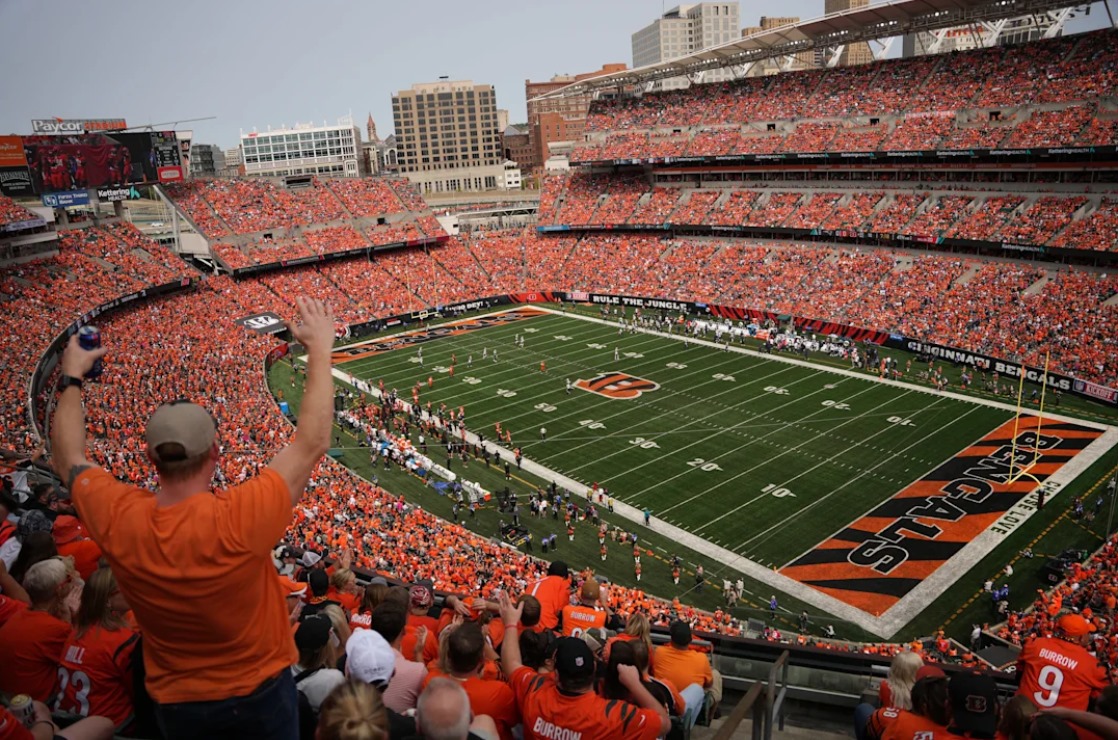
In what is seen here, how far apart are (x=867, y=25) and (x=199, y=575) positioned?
57524mm

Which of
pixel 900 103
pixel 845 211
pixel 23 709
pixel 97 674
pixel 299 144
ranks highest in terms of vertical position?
pixel 299 144

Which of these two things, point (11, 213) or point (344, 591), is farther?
point (11, 213)

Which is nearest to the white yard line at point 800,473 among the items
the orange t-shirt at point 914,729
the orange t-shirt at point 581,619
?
the orange t-shirt at point 581,619

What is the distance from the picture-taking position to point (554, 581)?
22.8 ft

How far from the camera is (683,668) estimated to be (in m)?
5.71

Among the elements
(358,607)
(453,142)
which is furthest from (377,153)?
(358,607)

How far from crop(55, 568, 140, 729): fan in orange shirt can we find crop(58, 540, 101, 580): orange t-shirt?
9.41 feet

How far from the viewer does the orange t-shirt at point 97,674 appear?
4082mm

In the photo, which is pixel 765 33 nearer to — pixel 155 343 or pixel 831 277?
pixel 831 277

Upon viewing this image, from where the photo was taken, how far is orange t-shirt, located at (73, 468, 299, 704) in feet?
8.40

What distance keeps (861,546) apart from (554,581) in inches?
713

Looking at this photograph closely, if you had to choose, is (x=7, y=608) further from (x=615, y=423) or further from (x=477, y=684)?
(x=615, y=423)

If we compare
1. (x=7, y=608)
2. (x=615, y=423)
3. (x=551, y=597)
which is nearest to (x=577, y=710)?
(x=551, y=597)

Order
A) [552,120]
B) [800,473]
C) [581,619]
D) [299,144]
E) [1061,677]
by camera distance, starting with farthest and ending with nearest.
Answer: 1. [299,144]
2. [552,120]
3. [800,473]
4. [581,619]
5. [1061,677]
